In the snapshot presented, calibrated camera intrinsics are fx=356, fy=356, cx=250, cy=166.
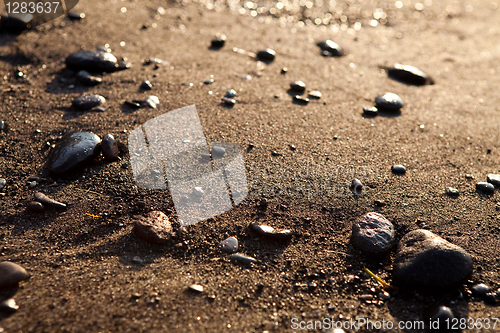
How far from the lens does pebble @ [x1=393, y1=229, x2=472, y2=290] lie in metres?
1.86

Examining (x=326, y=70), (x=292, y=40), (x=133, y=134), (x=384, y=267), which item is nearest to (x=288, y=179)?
(x=384, y=267)

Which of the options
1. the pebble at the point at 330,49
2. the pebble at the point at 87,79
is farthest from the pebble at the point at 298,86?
the pebble at the point at 87,79

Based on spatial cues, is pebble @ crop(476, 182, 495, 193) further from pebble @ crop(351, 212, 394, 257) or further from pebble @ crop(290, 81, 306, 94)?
pebble @ crop(290, 81, 306, 94)

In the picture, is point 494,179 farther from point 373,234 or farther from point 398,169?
point 373,234

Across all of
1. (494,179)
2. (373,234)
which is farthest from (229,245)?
(494,179)

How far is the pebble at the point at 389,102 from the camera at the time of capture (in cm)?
324

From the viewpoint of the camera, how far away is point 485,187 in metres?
2.54

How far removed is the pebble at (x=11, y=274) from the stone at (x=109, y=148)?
2.94ft

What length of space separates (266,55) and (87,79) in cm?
178

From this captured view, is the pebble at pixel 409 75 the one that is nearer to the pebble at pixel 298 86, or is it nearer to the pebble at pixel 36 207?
the pebble at pixel 298 86

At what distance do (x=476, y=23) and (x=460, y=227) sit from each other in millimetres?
4392

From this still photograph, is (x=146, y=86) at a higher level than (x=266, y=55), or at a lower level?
lower

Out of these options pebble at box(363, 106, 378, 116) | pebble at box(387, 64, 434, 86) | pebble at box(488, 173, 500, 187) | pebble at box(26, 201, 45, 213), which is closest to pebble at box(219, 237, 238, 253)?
pebble at box(26, 201, 45, 213)

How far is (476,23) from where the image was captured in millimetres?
5273
